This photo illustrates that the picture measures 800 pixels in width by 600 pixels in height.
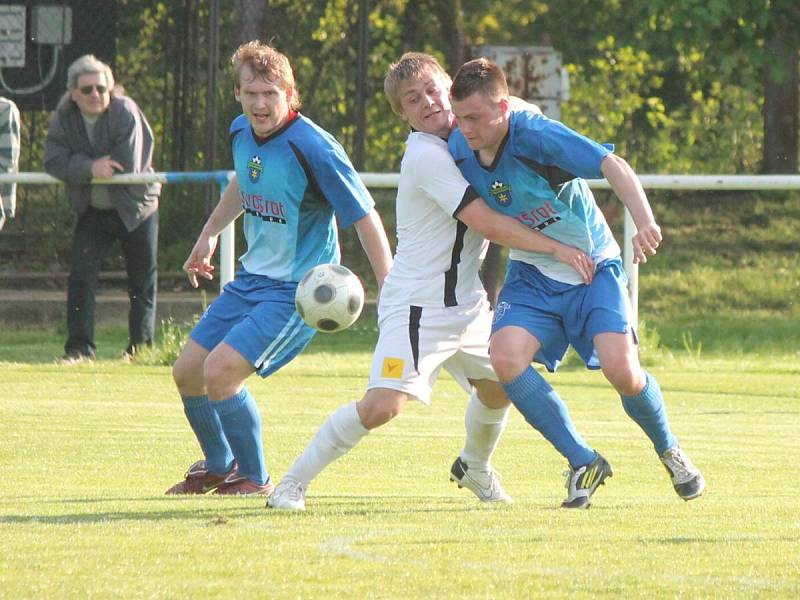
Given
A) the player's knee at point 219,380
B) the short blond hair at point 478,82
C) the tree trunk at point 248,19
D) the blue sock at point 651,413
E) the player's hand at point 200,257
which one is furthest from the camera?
the tree trunk at point 248,19

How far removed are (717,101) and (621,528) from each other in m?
19.3

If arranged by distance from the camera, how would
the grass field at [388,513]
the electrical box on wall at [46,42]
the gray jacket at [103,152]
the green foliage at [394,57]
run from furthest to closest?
the green foliage at [394,57], the electrical box on wall at [46,42], the gray jacket at [103,152], the grass field at [388,513]

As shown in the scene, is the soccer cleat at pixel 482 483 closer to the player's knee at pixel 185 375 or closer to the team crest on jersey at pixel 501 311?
the team crest on jersey at pixel 501 311

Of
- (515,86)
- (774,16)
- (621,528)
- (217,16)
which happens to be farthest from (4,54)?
(621,528)

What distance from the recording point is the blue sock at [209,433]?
7.30 metres

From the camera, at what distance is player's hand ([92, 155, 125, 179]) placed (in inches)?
491

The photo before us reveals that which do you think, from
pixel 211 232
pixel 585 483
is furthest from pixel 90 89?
pixel 585 483

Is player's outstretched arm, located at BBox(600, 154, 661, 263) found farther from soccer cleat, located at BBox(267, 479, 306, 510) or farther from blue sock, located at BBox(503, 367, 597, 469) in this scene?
soccer cleat, located at BBox(267, 479, 306, 510)

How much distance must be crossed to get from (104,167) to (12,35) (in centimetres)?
465

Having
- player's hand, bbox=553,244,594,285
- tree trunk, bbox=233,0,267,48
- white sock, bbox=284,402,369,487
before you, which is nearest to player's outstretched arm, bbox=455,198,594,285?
player's hand, bbox=553,244,594,285

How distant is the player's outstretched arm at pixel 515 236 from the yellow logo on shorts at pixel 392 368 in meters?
0.56

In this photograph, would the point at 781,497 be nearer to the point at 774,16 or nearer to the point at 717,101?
the point at 774,16

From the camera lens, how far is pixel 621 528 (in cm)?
592

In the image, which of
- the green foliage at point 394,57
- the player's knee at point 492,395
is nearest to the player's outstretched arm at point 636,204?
the player's knee at point 492,395
